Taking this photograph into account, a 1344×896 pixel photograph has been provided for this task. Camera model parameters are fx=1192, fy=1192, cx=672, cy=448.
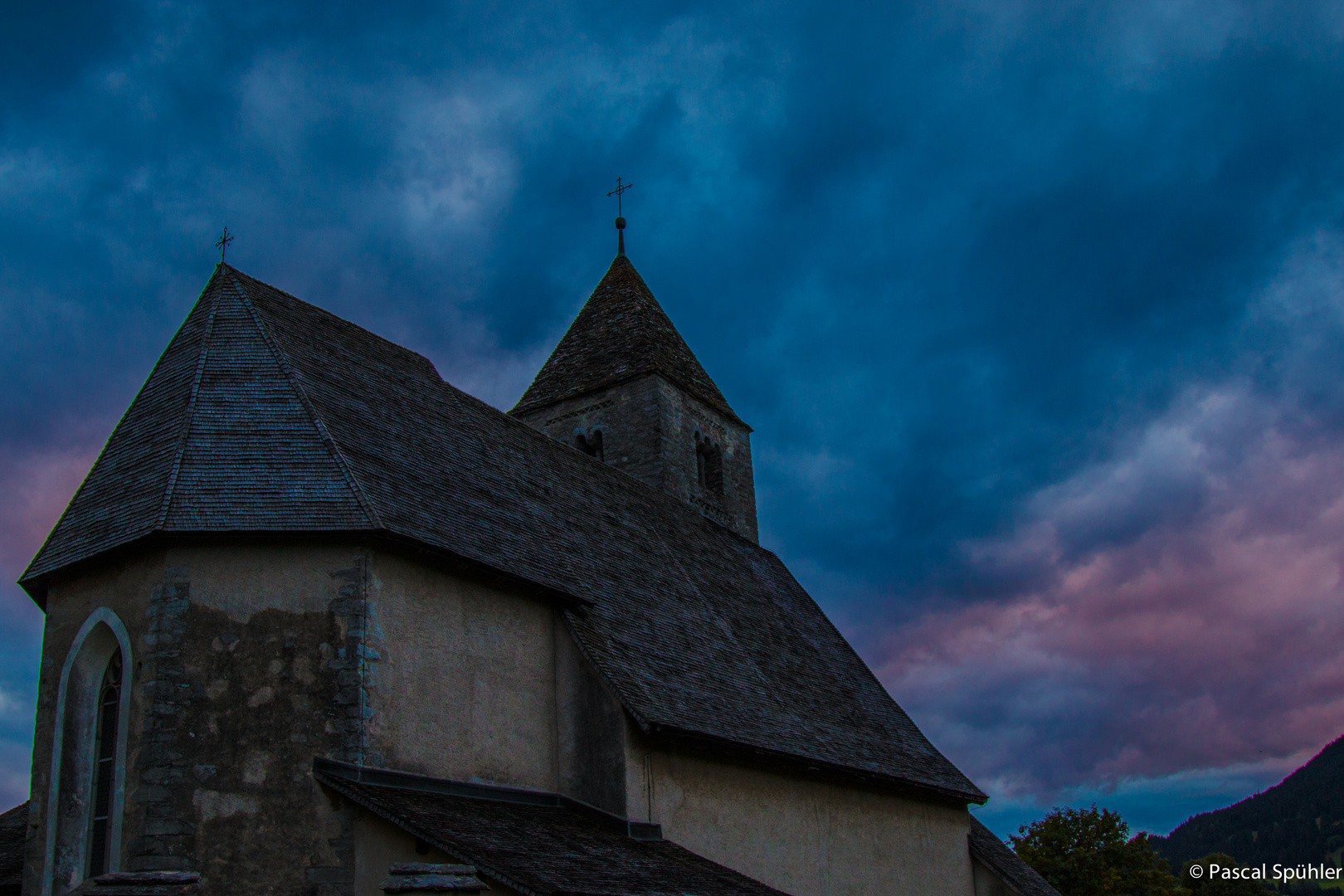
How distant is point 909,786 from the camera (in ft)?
71.4

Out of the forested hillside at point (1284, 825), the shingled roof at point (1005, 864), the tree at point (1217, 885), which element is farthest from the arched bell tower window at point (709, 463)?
the forested hillside at point (1284, 825)

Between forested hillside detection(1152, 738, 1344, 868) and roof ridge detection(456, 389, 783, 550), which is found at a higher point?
roof ridge detection(456, 389, 783, 550)

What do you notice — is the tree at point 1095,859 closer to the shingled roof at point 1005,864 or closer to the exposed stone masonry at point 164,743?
the shingled roof at point 1005,864

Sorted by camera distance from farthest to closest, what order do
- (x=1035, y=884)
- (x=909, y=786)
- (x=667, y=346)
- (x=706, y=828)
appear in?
(x=667, y=346) → (x=1035, y=884) → (x=909, y=786) → (x=706, y=828)

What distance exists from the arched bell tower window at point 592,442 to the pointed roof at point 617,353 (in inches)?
42.9

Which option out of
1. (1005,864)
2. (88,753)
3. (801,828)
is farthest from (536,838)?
(1005,864)

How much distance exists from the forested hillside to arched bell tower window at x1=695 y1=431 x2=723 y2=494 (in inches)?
4818

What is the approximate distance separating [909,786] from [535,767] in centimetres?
896

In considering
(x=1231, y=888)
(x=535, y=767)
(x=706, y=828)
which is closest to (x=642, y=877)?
(x=535, y=767)

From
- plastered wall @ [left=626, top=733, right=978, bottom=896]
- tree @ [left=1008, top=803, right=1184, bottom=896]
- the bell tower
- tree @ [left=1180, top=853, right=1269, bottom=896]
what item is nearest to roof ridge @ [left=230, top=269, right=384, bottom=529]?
plastered wall @ [left=626, top=733, right=978, bottom=896]

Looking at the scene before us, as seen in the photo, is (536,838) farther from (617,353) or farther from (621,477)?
(617,353)

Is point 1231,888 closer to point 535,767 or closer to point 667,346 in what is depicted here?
point 667,346

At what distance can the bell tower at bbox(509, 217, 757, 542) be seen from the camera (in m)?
29.0

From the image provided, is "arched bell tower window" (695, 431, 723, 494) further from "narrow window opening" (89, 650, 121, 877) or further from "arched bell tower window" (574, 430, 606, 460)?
"narrow window opening" (89, 650, 121, 877)
